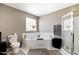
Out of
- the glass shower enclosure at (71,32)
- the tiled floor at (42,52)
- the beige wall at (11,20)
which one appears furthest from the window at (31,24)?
the glass shower enclosure at (71,32)

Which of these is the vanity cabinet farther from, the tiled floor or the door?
the door

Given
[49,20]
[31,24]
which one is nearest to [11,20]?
[31,24]

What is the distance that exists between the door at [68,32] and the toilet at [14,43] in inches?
35.0

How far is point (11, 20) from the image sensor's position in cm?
190

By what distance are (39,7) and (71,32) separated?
2.40ft

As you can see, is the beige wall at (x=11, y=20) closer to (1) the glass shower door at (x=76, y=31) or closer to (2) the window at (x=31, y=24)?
(2) the window at (x=31, y=24)

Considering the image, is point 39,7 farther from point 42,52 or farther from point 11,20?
point 42,52

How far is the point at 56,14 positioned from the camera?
198 cm

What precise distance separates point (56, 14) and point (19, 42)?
87 centimetres

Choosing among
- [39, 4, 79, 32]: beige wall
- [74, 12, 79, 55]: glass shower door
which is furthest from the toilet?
[74, 12, 79, 55]: glass shower door

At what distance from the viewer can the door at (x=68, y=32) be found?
75.0 inches

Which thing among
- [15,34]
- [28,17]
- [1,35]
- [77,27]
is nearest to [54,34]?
[77,27]
